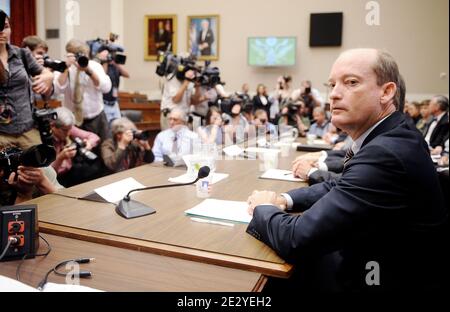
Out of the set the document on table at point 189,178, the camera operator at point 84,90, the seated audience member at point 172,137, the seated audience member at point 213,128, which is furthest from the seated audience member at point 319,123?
the document on table at point 189,178

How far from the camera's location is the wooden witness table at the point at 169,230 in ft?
3.63

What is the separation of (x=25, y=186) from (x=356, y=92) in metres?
1.42

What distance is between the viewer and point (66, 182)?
9.61ft

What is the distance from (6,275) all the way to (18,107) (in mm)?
1471

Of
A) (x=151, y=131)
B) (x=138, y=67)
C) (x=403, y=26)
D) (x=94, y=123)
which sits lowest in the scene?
(x=151, y=131)

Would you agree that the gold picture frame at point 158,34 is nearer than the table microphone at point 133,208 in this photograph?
No

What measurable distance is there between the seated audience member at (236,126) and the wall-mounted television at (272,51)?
16.2ft

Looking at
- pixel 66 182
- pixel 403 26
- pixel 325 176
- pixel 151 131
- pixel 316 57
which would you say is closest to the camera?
pixel 325 176

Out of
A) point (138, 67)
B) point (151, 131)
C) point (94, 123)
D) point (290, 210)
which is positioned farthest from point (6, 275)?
point (138, 67)

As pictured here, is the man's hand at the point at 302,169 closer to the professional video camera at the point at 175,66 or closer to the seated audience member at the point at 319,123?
the professional video camera at the point at 175,66

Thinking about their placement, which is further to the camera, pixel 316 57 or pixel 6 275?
pixel 316 57

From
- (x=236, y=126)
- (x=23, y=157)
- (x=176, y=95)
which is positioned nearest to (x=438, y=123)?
(x=236, y=126)

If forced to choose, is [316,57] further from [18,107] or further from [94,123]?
[18,107]

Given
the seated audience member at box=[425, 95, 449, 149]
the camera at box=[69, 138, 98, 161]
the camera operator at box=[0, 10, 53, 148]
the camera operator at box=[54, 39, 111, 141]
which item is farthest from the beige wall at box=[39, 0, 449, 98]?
the camera operator at box=[0, 10, 53, 148]
